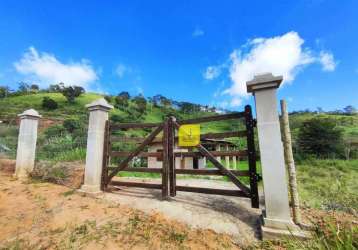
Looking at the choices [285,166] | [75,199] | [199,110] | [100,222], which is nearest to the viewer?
[285,166]

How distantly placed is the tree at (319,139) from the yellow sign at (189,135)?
2047cm

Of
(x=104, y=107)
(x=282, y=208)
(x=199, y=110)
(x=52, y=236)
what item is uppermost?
(x=199, y=110)

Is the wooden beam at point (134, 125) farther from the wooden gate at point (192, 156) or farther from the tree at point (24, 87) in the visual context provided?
the tree at point (24, 87)

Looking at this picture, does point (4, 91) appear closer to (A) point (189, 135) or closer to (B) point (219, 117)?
(A) point (189, 135)

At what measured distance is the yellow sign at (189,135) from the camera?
4.20 metres

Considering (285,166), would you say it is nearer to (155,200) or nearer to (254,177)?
(254,177)

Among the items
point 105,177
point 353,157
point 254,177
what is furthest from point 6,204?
point 353,157

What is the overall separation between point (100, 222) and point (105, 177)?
1.87 metres

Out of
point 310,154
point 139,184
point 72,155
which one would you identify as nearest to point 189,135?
point 139,184

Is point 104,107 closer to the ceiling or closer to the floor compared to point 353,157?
closer to the ceiling

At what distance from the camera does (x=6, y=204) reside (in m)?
4.14

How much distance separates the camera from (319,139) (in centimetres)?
2139

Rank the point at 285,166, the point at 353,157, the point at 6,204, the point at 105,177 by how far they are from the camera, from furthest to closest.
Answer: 1. the point at 353,157
2. the point at 105,177
3. the point at 6,204
4. the point at 285,166

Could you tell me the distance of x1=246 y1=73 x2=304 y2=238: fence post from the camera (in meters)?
2.84
